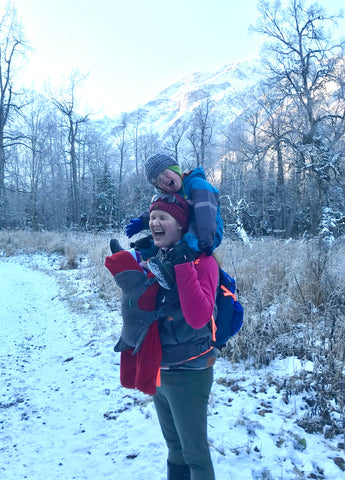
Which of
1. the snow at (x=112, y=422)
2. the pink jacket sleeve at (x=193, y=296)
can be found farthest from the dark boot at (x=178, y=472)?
the pink jacket sleeve at (x=193, y=296)

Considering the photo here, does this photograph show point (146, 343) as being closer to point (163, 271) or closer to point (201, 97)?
point (163, 271)

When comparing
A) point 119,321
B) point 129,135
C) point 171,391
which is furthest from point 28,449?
point 129,135

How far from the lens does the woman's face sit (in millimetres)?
1523

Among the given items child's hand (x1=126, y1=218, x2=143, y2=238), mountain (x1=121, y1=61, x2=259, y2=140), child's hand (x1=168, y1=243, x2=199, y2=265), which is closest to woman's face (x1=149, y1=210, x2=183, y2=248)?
child's hand (x1=168, y1=243, x2=199, y2=265)

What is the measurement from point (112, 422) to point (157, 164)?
2.42m

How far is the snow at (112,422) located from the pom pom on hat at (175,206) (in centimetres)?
186

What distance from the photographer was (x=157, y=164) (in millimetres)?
1633

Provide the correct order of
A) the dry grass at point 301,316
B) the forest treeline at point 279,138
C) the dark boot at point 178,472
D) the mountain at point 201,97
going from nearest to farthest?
the dark boot at point 178,472
the dry grass at point 301,316
the forest treeline at point 279,138
the mountain at point 201,97

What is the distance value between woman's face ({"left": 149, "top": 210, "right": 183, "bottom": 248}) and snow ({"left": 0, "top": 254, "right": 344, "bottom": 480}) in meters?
1.75

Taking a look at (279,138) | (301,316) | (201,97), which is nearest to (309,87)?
(279,138)

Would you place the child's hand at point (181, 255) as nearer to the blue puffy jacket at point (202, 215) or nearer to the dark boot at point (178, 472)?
the blue puffy jacket at point (202, 215)

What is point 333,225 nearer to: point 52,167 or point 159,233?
point 159,233

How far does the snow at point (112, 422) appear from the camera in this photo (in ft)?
7.20

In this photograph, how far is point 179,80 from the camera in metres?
136
